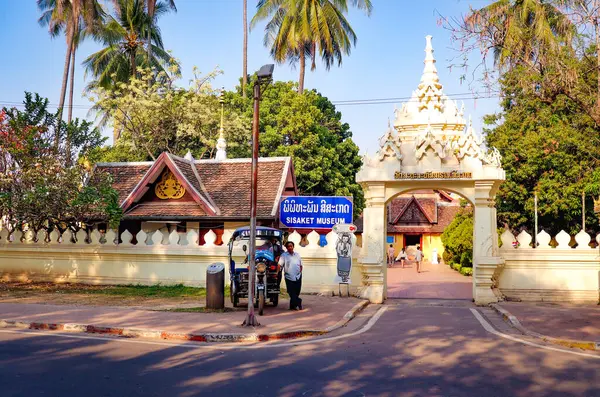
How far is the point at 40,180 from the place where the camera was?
2017cm

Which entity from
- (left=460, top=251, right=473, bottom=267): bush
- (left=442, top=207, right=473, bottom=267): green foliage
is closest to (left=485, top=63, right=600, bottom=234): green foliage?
(left=442, top=207, right=473, bottom=267): green foliage

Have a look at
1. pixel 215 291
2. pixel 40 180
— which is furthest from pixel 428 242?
pixel 215 291

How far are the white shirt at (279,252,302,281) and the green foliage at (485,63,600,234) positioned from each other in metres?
21.6

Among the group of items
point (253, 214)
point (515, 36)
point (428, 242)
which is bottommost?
point (253, 214)

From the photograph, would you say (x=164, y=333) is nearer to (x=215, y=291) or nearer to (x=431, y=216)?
(x=215, y=291)

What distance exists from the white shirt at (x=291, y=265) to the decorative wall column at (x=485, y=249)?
549cm

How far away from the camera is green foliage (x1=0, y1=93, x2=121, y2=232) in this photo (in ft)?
66.1

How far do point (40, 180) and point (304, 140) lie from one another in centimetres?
1982

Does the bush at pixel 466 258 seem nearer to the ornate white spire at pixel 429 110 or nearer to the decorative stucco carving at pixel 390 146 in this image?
the ornate white spire at pixel 429 110

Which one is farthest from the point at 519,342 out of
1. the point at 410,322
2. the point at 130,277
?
the point at 130,277

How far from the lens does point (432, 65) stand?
21.1m

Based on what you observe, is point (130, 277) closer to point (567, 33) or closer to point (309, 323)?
point (309, 323)

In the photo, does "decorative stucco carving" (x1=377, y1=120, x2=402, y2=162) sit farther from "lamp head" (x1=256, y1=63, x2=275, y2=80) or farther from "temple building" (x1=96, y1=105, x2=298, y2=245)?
"lamp head" (x1=256, y1=63, x2=275, y2=80)

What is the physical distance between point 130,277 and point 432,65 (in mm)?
12200
